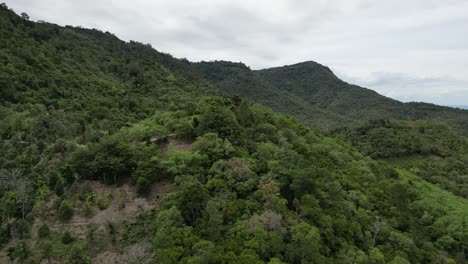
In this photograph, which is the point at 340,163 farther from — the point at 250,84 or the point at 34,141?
the point at 250,84

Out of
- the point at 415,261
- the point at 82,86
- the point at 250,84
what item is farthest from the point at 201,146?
the point at 250,84

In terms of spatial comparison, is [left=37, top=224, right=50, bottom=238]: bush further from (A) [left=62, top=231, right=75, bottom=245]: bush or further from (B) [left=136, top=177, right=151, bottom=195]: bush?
(B) [left=136, top=177, right=151, bottom=195]: bush

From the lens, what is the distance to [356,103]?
161 metres

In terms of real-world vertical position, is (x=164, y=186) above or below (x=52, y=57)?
below

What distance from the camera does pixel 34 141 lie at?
3741cm

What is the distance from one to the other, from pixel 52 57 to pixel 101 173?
164ft

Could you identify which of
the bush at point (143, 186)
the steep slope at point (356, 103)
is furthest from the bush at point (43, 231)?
the steep slope at point (356, 103)

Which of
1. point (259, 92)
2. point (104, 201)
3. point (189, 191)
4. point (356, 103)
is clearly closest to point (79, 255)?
point (104, 201)

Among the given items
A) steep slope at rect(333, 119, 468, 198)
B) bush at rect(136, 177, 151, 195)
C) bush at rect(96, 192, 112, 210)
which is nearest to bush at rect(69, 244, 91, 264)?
bush at rect(96, 192, 112, 210)

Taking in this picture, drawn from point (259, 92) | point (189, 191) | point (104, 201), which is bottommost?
point (104, 201)

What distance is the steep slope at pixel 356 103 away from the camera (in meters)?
137

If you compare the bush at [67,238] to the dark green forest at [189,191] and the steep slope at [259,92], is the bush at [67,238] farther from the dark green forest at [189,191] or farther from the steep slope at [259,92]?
the steep slope at [259,92]

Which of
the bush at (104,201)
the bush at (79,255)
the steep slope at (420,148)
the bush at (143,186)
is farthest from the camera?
the steep slope at (420,148)

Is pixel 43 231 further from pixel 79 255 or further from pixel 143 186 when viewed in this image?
pixel 143 186
